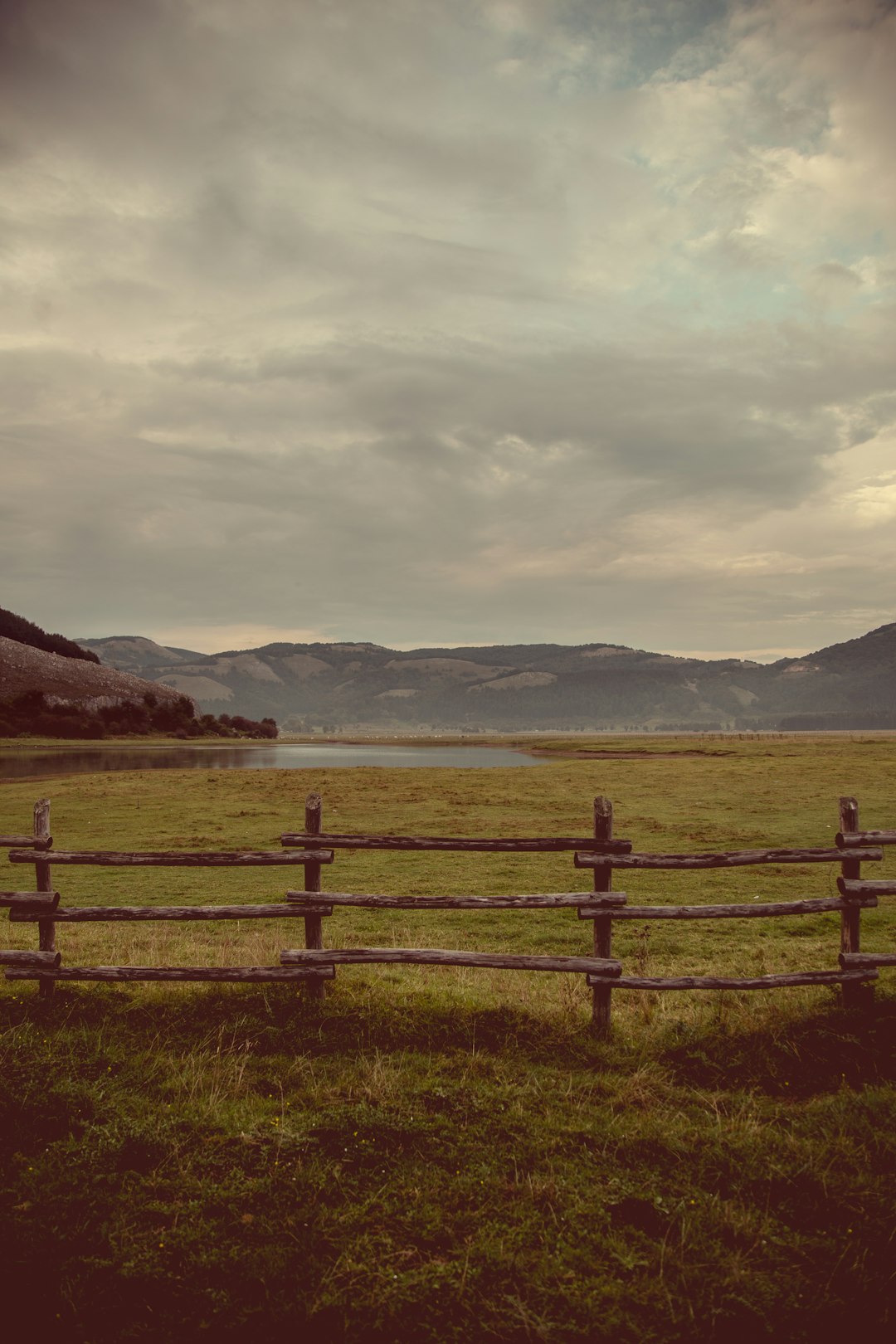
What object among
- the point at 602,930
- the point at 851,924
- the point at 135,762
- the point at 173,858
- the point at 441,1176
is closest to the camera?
the point at 441,1176

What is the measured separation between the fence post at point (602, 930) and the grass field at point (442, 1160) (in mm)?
222

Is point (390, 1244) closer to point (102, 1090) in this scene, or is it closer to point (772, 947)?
point (102, 1090)

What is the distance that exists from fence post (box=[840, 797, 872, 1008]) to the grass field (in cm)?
20

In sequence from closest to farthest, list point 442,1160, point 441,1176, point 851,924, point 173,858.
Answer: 1. point 441,1176
2. point 442,1160
3. point 851,924
4. point 173,858

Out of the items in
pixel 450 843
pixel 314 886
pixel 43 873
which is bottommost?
pixel 314 886

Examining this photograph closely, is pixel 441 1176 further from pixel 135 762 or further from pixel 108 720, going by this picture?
pixel 108 720

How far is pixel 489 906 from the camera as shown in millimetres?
8648

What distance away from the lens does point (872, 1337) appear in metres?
4.51

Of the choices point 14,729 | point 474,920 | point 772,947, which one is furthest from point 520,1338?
point 14,729

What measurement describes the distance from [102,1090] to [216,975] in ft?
6.36

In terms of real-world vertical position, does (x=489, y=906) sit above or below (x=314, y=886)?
below

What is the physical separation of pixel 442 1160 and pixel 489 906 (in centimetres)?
292

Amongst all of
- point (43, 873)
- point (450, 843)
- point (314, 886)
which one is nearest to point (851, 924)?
point (450, 843)

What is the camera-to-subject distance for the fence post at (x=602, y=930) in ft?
27.8
